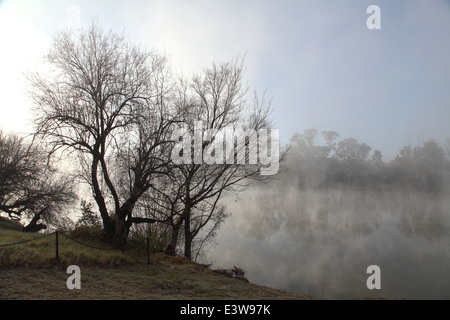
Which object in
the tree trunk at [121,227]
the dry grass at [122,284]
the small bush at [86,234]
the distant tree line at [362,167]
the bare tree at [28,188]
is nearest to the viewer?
the dry grass at [122,284]

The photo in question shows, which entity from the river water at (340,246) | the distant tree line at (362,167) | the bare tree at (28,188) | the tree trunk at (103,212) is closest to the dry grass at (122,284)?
the tree trunk at (103,212)

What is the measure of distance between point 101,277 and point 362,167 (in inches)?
1627

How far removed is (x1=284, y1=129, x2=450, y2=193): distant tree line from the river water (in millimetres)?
3553

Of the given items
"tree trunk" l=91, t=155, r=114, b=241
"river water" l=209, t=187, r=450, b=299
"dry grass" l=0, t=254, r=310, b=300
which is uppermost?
"tree trunk" l=91, t=155, r=114, b=241

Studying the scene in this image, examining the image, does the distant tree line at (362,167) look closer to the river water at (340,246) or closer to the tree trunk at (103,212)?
the river water at (340,246)

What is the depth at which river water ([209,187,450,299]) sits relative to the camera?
12781mm

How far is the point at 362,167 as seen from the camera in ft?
132

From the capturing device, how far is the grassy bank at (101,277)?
5711mm

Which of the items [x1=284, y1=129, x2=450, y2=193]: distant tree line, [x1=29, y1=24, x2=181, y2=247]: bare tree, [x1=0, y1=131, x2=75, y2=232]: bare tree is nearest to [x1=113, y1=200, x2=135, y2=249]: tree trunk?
[x1=29, y1=24, x2=181, y2=247]: bare tree

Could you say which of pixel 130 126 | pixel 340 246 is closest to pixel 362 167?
pixel 340 246

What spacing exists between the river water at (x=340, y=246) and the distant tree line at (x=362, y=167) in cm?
355

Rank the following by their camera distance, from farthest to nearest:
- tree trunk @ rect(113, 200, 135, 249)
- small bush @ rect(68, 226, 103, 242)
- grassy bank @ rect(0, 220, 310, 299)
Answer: small bush @ rect(68, 226, 103, 242) < tree trunk @ rect(113, 200, 135, 249) < grassy bank @ rect(0, 220, 310, 299)

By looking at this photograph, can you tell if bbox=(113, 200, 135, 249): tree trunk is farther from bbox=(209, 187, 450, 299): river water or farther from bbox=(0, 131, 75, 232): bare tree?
bbox=(0, 131, 75, 232): bare tree
